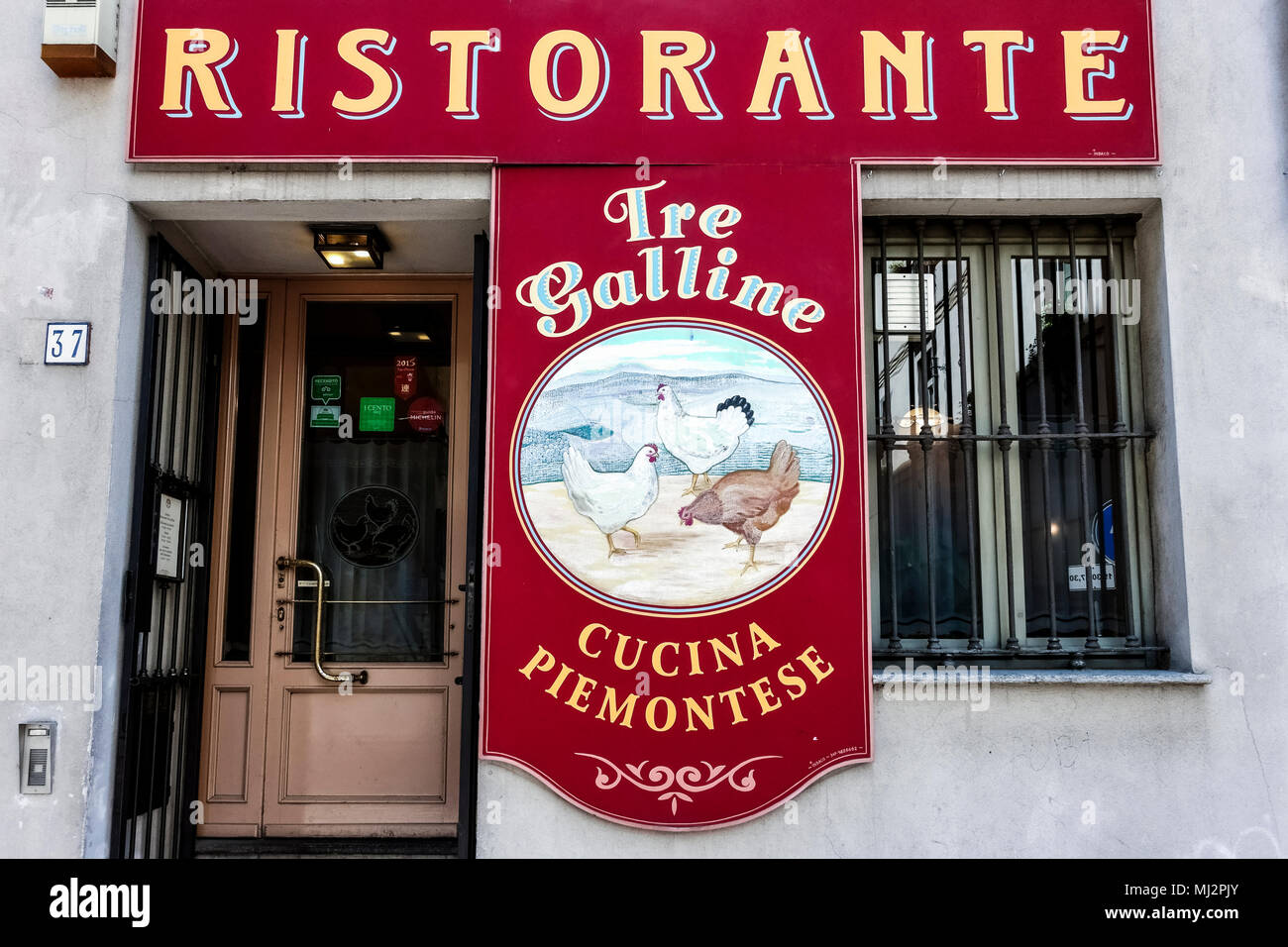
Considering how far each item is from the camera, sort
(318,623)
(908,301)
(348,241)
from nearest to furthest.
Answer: (908,301), (348,241), (318,623)

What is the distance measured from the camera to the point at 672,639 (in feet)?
13.9

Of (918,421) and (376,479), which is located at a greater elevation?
(918,421)

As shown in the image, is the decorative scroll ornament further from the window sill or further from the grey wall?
the window sill

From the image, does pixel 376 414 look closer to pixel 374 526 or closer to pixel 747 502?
pixel 374 526

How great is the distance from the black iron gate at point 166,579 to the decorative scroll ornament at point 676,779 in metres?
2.07

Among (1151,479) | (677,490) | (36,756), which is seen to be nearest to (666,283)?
(677,490)

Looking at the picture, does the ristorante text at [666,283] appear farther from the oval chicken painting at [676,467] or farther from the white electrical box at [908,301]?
the white electrical box at [908,301]

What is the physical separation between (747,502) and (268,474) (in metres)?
2.57

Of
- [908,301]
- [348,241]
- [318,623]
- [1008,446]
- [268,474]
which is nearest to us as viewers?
[1008,446]

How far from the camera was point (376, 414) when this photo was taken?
5.39 m

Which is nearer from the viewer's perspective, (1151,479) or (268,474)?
(1151,479)

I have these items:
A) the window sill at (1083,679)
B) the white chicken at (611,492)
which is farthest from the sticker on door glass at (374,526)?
the window sill at (1083,679)

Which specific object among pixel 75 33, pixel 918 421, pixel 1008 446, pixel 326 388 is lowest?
pixel 1008 446

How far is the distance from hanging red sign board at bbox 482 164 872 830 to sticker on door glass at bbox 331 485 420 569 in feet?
3.88
